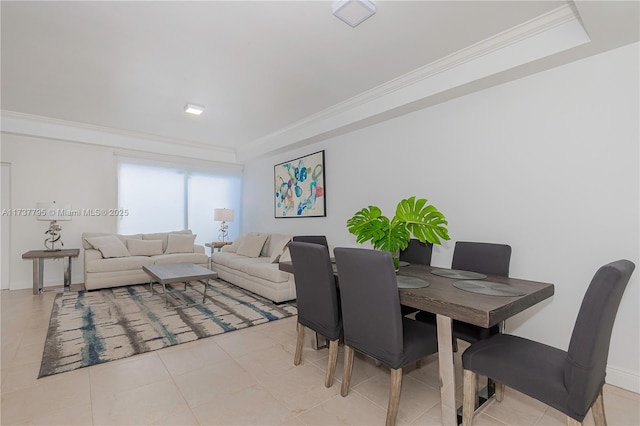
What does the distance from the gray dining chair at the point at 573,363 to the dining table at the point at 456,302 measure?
0.09 meters

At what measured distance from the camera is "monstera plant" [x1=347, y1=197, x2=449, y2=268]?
2.10 metres

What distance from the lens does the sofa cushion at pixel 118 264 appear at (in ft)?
14.3

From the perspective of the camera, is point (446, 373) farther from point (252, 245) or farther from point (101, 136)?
point (101, 136)

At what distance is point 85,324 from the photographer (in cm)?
304

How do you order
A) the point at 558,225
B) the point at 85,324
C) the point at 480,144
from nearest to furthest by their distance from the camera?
the point at 558,225
the point at 480,144
the point at 85,324

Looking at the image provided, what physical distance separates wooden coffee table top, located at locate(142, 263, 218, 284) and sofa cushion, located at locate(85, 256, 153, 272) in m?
0.66

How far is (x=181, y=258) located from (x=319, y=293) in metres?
3.87

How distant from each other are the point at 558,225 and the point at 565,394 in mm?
1502

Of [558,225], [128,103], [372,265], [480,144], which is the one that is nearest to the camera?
[372,265]

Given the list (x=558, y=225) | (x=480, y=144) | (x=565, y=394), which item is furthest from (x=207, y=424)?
(x=480, y=144)

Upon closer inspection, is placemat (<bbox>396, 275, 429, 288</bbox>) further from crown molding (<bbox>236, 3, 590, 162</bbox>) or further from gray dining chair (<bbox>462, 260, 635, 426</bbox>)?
crown molding (<bbox>236, 3, 590, 162</bbox>)

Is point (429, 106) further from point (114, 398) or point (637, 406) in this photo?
point (114, 398)

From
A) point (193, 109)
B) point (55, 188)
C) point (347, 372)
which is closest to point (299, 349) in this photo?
point (347, 372)

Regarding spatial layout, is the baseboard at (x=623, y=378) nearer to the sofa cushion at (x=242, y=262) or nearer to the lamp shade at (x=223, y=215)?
the sofa cushion at (x=242, y=262)
